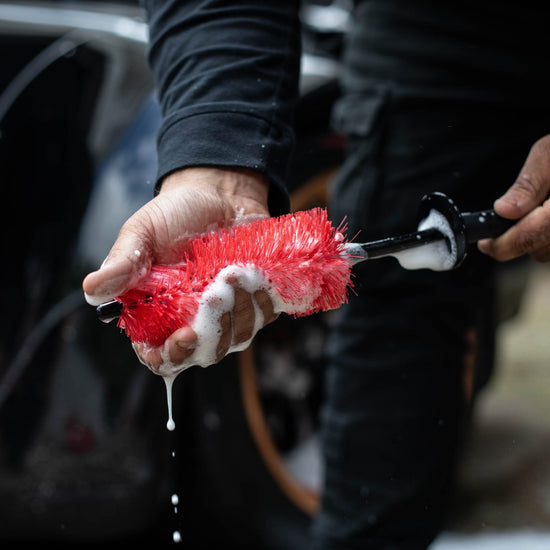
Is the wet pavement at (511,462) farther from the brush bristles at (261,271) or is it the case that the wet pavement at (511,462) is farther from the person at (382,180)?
the brush bristles at (261,271)

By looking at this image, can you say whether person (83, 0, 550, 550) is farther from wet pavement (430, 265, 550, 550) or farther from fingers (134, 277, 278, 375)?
wet pavement (430, 265, 550, 550)

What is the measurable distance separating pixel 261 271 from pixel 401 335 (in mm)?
586

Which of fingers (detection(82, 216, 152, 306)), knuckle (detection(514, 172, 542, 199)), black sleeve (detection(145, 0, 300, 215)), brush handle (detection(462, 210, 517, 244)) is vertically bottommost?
brush handle (detection(462, 210, 517, 244))

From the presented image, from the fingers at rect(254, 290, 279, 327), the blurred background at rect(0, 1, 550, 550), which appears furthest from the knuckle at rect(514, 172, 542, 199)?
the blurred background at rect(0, 1, 550, 550)

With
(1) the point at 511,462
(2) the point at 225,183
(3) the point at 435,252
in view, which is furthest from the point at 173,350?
(1) the point at 511,462

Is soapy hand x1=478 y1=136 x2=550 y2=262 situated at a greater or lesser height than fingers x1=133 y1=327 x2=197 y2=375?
greater

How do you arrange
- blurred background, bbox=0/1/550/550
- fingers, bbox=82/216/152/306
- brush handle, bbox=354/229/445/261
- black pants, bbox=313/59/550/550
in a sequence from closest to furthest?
fingers, bbox=82/216/152/306 < brush handle, bbox=354/229/445/261 < black pants, bbox=313/59/550/550 < blurred background, bbox=0/1/550/550

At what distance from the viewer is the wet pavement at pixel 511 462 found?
4.29 ft

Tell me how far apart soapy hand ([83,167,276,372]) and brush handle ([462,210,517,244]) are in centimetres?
27

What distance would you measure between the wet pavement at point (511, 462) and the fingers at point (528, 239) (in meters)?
0.49

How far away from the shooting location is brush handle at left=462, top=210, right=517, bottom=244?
843 millimetres

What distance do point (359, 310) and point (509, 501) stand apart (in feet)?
2.41

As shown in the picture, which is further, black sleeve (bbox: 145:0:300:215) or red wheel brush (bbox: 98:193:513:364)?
black sleeve (bbox: 145:0:300:215)

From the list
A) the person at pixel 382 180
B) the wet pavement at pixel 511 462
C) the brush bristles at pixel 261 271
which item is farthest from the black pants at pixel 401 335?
the brush bristles at pixel 261 271
